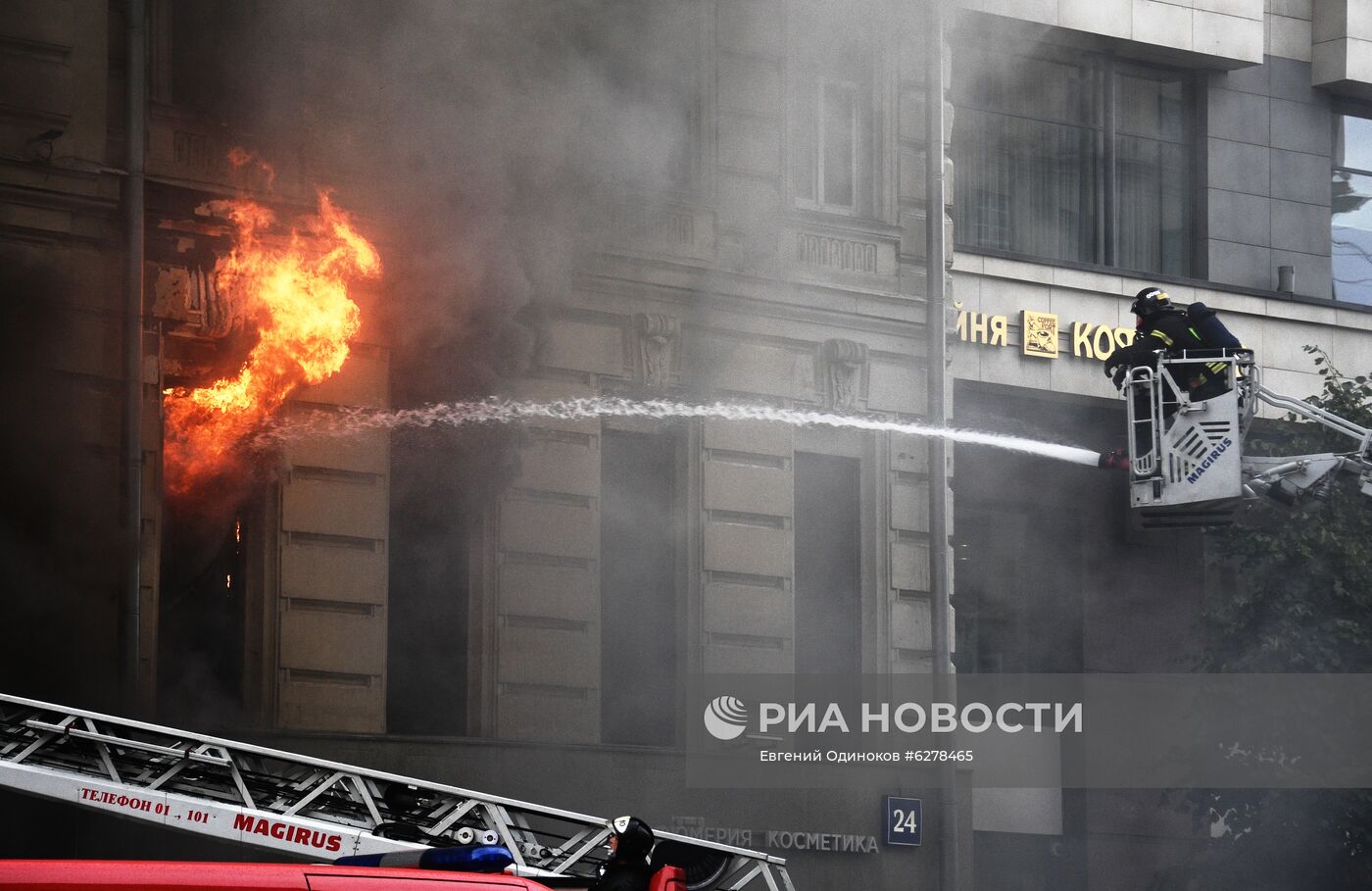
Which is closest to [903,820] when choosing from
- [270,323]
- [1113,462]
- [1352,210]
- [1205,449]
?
[1113,462]

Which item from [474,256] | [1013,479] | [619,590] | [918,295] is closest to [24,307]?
[474,256]

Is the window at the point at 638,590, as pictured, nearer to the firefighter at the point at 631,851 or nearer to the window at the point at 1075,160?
the window at the point at 1075,160

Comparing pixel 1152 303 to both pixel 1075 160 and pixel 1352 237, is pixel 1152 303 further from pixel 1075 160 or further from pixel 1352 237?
pixel 1352 237

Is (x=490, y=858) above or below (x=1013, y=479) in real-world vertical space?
below

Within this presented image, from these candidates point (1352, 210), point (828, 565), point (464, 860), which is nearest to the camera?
point (464, 860)

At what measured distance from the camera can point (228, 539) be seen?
1202cm

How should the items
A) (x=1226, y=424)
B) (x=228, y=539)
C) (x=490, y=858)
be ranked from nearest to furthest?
(x=490, y=858) < (x=228, y=539) < (x=1226, y=424)

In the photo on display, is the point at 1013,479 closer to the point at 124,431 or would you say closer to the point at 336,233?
the point at 336,233

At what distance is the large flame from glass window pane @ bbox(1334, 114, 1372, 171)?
33.5 feet

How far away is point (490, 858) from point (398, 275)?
799 cm

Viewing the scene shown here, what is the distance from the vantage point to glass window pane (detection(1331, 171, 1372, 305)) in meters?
18.6

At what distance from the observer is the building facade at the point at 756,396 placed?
11.6 metres

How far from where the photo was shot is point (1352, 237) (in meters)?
18.8

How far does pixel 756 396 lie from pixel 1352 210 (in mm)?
7581
